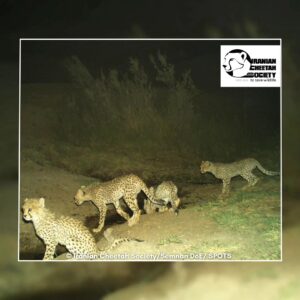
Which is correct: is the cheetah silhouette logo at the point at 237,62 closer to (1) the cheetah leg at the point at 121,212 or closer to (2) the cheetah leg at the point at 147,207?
(2) the cheetah leg at the point at 147,207

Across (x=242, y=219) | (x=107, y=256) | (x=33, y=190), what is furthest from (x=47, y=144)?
(x=242, y=219)

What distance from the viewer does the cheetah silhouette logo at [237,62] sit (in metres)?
4.46

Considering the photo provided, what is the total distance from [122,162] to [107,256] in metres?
0.75

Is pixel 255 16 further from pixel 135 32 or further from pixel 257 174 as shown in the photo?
pixel 257 174

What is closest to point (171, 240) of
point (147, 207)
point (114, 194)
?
point (147, 207)

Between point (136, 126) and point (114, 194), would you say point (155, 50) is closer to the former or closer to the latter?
point (136, 126)

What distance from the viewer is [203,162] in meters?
4.46

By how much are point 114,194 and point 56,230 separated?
1.73ft

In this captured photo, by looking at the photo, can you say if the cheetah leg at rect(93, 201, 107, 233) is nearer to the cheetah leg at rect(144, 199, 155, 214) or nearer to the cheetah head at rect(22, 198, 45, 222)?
the cheetah leg at rect(144, 199, 155, 214)

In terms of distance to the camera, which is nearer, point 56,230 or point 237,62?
point 56,230

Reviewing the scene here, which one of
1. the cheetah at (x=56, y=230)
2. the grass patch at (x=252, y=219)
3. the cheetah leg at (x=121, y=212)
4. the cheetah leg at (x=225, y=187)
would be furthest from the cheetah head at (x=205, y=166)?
the cheetah at (x=56, y=230)

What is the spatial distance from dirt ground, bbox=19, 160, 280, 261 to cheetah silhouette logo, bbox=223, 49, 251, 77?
3.14ft

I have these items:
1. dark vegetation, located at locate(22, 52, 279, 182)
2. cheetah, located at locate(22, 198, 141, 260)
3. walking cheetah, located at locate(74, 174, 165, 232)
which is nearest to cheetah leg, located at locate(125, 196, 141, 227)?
walking cheetah, located at locate(74, 174, 165, 232)

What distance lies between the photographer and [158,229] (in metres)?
4.41
